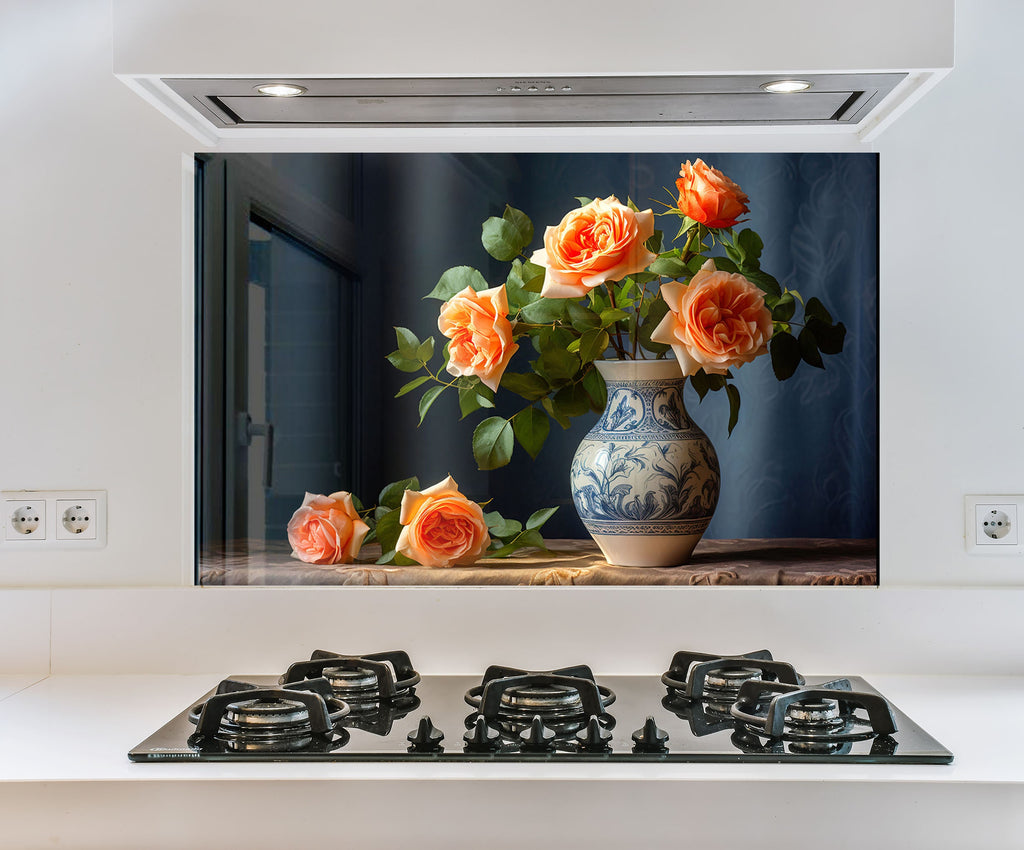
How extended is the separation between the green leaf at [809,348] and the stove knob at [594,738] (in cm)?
67

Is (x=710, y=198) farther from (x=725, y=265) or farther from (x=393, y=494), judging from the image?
(x=393, y=494)

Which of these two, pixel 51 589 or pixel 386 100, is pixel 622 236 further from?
pixel 51 589

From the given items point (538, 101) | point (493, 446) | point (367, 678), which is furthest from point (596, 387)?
point (367, 678)

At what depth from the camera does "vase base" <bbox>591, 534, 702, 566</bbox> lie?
1.21 meters

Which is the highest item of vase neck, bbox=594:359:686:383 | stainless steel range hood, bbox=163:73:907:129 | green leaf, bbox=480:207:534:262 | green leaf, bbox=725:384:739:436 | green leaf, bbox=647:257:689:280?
stainless steel range hood, bbox=163:73:907:129

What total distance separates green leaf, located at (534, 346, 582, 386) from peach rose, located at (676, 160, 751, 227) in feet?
0.84

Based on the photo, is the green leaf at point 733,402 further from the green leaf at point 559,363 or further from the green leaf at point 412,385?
the green leaf at point 412,385

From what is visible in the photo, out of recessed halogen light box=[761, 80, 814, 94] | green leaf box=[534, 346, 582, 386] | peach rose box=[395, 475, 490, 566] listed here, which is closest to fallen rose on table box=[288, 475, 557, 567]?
peach rose box=[395, 475, 490, 566]

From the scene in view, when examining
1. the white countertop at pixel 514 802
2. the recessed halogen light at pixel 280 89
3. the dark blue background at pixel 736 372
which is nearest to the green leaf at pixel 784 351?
the dark blue background at pixel 736 372

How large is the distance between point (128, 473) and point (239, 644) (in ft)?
0.98

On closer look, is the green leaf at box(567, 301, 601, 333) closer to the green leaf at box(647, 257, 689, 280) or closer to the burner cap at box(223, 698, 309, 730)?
the green leaf at box(647, 257, 689, 280)

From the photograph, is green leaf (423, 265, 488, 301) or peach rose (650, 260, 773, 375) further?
green leaf (423, 265, 488, 301)

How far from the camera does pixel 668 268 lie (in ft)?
3.85

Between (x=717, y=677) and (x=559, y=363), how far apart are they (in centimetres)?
47
